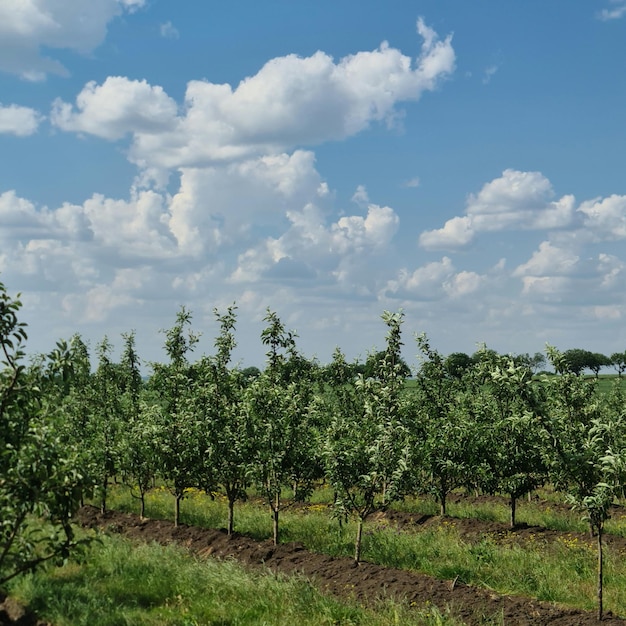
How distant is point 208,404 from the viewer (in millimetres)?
20422

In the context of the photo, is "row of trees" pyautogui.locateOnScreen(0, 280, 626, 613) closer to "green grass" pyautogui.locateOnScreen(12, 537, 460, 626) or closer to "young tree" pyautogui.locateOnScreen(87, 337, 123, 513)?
"young tree" pyautogui.locateOnScreen(87, 337, 123, 513)

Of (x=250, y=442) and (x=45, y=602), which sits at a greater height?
(x=250, y=442)

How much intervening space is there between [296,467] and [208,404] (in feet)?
11.8

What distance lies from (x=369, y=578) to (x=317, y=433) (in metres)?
5.73

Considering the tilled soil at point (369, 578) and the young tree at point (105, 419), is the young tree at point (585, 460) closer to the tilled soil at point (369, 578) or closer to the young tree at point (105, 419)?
the tilled soil at point (369, 578)

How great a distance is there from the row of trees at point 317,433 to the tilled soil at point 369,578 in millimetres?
883

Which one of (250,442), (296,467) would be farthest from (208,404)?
(296,467)

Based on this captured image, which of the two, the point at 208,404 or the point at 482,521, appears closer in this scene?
the point at 208,404

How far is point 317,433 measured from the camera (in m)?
19.8

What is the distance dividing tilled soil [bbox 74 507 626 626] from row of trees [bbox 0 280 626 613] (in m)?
0.88

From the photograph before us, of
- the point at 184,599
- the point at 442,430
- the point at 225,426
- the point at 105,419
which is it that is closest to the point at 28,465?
the point at 184,599

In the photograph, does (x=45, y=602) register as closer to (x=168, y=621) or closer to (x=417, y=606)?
(x=168, y=621)

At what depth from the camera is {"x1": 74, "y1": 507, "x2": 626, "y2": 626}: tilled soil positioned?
12398 millimetres

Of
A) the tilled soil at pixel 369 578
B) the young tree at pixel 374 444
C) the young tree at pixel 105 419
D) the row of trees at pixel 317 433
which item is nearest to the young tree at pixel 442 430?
the row of trees at pixel 317 433
